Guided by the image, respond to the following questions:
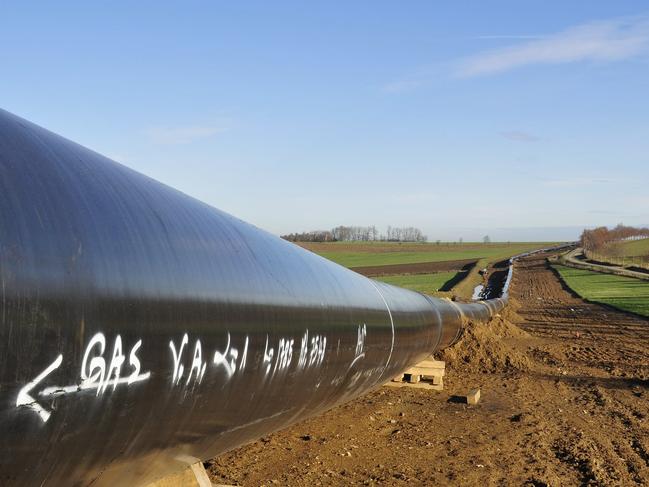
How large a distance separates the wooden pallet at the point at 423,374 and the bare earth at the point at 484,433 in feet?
0.42

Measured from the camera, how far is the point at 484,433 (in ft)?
22.5

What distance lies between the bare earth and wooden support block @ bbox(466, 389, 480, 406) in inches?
3.0

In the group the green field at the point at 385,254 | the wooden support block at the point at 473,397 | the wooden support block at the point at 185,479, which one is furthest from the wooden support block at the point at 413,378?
the green field at the point at 385,254

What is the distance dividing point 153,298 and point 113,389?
1.07 ft

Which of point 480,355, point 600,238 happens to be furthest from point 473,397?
point 600,238

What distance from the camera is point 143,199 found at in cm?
254

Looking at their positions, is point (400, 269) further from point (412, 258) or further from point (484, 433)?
point (484, 433)

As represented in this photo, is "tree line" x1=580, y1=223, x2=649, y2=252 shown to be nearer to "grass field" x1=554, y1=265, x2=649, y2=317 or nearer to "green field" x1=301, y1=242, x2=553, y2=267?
"green field" x1=301, y1=242, x2=553, y2=267

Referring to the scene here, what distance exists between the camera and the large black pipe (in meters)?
1.65

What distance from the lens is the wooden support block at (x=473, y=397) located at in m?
8.23

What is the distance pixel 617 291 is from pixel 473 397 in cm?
2722

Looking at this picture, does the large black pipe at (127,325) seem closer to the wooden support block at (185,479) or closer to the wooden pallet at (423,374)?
the wooden support block at (185,479)

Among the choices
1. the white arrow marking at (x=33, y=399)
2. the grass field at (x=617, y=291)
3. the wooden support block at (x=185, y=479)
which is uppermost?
the white arrow marking at (x=33, y=399)

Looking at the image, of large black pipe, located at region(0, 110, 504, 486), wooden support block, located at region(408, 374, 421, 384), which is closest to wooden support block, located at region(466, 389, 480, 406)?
wooden support block, located at region(408, 374, 421, 384)
